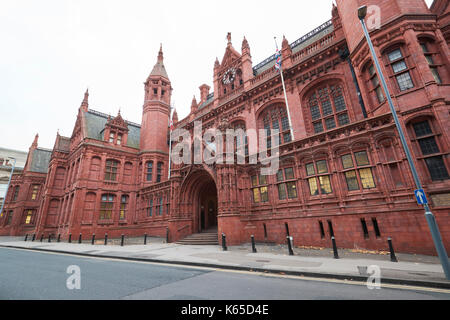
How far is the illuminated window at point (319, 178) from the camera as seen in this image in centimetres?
1313

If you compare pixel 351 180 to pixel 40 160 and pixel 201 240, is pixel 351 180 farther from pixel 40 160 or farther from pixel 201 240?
pixel 40 160

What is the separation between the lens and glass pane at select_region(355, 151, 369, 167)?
1193cm

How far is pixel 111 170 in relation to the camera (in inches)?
1143

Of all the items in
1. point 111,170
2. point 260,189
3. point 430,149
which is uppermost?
point 111,170

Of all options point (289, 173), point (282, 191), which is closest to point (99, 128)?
point (282, 191)

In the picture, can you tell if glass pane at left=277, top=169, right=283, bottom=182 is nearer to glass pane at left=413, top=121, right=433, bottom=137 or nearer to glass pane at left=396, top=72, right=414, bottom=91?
glass pane at left=413, top=121, right=433, bottom=137

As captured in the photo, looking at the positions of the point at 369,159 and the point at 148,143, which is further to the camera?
the point at 148,143

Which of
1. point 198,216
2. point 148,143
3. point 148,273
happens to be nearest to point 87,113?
point 148,143

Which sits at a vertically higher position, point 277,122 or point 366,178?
point 277,122

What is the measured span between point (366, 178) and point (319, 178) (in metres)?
2.57

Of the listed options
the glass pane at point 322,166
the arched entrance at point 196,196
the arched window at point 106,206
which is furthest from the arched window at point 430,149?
the arched window at point 106,206

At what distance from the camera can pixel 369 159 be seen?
11711mm
